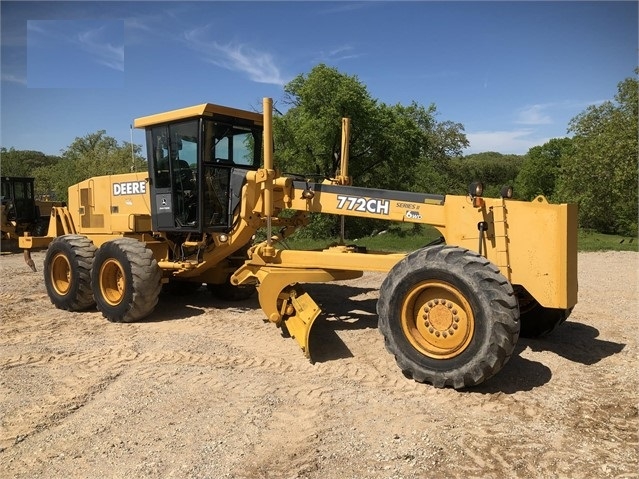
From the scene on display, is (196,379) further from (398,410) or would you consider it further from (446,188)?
(446,188)

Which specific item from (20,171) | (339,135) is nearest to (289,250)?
(339,135)

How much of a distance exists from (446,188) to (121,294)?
29.0m

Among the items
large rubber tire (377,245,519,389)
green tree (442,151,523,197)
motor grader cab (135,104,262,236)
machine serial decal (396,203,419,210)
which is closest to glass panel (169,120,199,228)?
motor grader cab (135,104,262,236)

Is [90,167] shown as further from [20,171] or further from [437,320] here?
[437,320]

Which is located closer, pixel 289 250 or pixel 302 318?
pixel 302 318

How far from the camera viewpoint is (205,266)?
7.93 m

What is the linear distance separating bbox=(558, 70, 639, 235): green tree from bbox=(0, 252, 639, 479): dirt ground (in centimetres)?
1905

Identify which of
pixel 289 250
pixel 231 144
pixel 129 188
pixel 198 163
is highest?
pixel 231 144

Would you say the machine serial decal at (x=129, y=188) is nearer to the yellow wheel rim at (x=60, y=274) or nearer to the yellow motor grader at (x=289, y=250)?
the yellow motor grader at (x=289, y=250)

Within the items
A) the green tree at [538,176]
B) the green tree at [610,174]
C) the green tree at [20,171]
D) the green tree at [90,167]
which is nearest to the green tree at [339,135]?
the green tree at [610,174]

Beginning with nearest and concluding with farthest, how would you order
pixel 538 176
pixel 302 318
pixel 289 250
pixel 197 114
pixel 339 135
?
pixel 302 318 < pixel 289 250 < pixel 197 114 < pixel 339 135 < pixel 538 176

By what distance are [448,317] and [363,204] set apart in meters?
1.82

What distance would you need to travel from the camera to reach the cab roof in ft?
24.0

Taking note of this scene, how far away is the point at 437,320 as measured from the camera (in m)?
5.03
